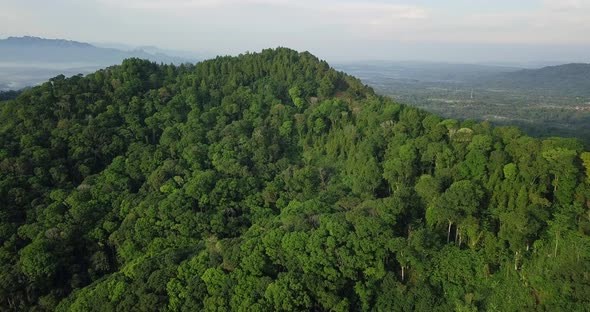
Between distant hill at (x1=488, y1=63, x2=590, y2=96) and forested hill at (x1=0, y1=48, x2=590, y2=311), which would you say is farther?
distant hill at (x1=488, y1=63, x2=590, y2=96)

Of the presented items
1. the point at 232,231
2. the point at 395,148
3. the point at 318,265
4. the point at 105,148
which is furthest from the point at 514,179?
the point at 105,148

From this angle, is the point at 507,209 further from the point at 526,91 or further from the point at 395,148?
the point at 526,91

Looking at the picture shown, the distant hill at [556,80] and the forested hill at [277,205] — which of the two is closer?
the forested hill at [277,205]

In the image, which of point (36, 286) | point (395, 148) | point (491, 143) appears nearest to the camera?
point (36, 286)
